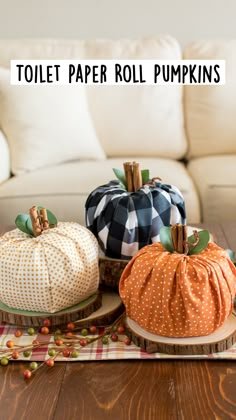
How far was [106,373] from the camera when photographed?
2.82 feet

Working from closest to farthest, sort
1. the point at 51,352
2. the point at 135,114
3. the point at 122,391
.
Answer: the point at 122,391, the point at 51,352, the point at 135,114

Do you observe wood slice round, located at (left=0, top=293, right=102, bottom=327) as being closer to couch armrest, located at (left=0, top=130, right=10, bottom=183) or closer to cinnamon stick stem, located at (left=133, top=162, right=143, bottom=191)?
cinnamon stick stem, located at (left=133, top=162, right=143, bottom=191)

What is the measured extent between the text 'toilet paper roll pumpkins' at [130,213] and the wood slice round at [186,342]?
9.2 inches

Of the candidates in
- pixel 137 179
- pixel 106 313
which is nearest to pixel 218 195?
pixel 137 179

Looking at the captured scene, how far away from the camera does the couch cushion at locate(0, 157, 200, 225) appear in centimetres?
205

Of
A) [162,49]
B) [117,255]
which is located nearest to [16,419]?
[117,255]

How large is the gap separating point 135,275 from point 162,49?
6.09ft

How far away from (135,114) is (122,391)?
185 centimetres

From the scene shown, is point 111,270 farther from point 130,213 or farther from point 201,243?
point 201,243

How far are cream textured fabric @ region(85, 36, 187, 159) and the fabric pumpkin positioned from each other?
1362 millimetres

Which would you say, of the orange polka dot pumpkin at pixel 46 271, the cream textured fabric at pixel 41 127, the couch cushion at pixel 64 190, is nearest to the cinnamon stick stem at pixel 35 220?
the orange polka dot pumpkin at pixel 46 271

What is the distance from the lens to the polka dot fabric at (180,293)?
2.93 ft

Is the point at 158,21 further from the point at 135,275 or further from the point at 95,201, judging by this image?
the point at 135,275

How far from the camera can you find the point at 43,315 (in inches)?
39.3
